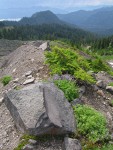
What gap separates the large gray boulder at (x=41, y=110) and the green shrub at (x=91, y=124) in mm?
386

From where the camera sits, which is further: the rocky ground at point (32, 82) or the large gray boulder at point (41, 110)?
the rocky ground at point (32, 82)

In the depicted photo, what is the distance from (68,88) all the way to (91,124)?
2.77m

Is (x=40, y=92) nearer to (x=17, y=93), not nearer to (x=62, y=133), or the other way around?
(x=17, y=93)

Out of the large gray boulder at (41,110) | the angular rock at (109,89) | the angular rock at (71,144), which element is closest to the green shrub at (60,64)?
the angular rock at (109,89)

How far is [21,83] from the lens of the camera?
16.8 m

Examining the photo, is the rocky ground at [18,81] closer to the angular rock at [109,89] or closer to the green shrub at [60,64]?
the green shrub at [60,64]

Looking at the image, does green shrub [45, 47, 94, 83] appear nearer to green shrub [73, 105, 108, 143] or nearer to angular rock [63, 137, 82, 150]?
green shrub [73, 105, 108, 143]

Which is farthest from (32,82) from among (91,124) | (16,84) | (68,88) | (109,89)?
(91,124)

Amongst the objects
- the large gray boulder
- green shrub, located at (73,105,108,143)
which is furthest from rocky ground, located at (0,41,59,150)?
green shrub, located at (73,105,108,143)

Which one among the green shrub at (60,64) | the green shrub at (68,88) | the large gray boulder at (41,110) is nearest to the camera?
the large gray boulder at (41,110)

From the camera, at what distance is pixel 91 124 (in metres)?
12.6

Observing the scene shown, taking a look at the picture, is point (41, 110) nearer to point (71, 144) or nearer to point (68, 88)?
point (71, 144)

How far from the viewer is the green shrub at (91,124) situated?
40.4 feet

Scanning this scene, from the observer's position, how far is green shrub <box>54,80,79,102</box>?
14.5m
